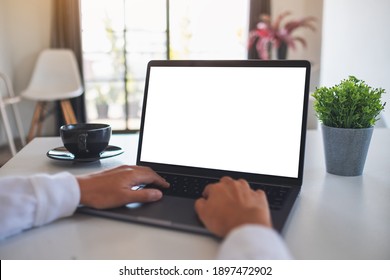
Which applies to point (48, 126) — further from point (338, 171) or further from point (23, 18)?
point (338, 171)

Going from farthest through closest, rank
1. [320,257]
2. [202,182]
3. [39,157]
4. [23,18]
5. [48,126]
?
[48,126]
[23,18]
[39,157]
[202,182]
[320,257]

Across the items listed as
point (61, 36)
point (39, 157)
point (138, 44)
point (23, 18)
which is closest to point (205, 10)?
point (138, 44)

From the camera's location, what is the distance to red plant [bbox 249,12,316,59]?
357 centimetres

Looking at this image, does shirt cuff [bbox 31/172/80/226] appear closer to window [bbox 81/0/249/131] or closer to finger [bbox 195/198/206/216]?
finger [bbox 195/198/206/216]

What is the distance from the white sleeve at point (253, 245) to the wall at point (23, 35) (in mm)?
3607

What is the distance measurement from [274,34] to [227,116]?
3.04 meters

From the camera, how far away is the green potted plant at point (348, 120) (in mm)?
822

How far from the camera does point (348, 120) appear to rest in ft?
2.73

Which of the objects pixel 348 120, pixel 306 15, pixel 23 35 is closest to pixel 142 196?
pixel 348 120

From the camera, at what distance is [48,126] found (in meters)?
3.87

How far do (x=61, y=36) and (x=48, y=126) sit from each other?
906 millimetres

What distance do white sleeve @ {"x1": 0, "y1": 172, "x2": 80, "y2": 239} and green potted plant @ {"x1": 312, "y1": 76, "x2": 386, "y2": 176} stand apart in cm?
56

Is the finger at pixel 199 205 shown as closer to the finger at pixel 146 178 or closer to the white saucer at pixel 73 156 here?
the finger at pixel 146 178

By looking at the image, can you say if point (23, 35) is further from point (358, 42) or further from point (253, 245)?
point (253, 245)
